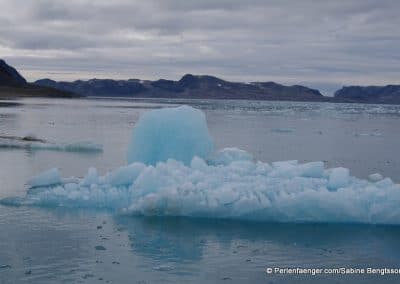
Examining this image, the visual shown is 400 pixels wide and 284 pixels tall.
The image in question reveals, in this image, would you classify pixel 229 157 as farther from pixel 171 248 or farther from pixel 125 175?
pixel 171 248

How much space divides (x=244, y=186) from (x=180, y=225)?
1164 millimetres

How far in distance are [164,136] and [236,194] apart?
2.88 meters

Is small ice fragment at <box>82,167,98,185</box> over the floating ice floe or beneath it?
over

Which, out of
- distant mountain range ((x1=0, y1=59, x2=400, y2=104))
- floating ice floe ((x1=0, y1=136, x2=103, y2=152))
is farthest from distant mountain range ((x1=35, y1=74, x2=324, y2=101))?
floating ice floe ((x1=0, y1=136, x2=103, y2=152))

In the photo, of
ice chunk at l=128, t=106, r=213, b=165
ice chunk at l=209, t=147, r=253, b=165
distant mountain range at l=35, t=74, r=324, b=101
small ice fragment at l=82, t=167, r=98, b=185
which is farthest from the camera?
distant mountain range at l=35, t=74, r=324, b=101

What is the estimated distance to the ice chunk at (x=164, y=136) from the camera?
11.6 meters

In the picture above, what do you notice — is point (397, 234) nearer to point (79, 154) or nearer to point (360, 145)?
Answer: point (79, 154)

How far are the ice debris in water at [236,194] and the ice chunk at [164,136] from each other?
1200 millimetres

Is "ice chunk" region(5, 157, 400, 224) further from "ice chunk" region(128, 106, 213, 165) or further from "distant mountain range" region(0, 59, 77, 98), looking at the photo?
"distant mountain range" region(0, 59, 77, 98)

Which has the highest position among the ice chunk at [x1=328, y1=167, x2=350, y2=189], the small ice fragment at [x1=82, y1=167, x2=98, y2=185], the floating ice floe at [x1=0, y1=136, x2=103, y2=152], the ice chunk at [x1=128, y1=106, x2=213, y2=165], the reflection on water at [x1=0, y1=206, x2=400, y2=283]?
the ice chunk at [x1=128, y1=106, x2=213, y2=165]

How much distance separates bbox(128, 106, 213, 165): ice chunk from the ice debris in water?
1.20 meters

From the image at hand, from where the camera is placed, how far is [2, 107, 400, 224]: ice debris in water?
29.8 ft

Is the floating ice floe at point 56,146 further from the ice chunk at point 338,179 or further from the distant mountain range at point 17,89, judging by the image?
the distant mountain range at point 17,89

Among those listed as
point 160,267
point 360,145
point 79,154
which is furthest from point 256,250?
point 360,145
